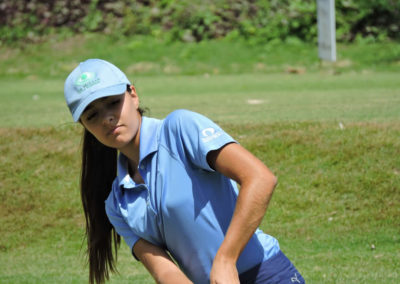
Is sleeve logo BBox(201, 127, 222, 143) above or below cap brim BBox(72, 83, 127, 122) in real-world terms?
below

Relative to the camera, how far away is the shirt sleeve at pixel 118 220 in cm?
303

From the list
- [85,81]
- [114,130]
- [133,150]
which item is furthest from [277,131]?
[85,81]

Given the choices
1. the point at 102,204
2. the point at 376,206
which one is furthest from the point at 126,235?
the point at 376,206

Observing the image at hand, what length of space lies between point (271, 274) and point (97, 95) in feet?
3.07

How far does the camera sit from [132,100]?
285 cm

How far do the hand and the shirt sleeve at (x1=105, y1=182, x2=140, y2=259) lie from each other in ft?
2.00

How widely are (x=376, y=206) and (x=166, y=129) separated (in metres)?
3.94

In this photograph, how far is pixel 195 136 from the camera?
8.52 ft

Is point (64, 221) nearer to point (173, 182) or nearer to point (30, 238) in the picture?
point (30, 238)

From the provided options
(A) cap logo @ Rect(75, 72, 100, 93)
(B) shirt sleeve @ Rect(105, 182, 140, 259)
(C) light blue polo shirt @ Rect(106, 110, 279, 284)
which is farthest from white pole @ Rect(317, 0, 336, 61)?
(A) cap logo @ Rect(75, 72, 100, 93)

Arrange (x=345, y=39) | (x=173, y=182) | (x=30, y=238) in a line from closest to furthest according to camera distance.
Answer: (x=173, y=182) < (x=30, y=238) < (x=345, y=39)

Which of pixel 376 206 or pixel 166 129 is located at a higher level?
pixel 166 129

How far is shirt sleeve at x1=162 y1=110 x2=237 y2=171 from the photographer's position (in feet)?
8.32

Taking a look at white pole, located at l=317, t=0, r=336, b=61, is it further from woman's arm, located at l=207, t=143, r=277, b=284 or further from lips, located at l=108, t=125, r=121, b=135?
woman's arm, located at l=207, t=143, r=277, b=284
